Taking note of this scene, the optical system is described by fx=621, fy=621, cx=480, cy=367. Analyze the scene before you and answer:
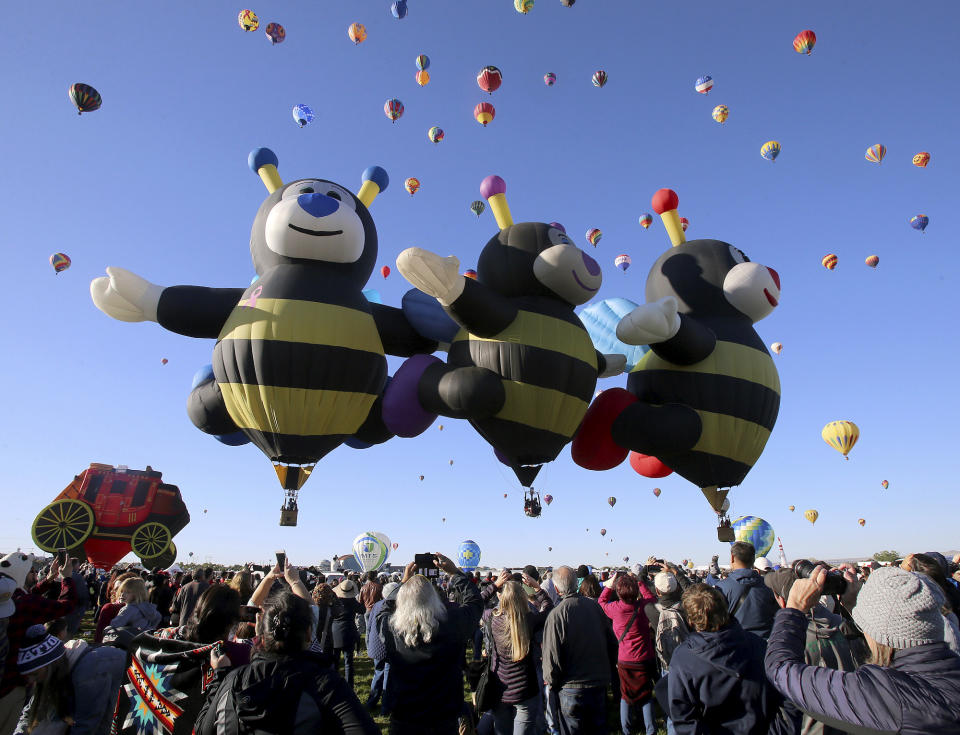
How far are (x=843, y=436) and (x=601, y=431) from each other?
12382 millimetres

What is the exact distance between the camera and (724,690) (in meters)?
2.38

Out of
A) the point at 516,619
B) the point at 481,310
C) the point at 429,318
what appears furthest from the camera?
the point at 429,318

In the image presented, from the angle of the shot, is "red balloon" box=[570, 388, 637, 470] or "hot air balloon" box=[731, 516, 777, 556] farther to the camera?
"hot air balloon" box=[731, 516, 777, 556]

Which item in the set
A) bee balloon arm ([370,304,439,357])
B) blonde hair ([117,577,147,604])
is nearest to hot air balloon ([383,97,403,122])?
bee balloon arm ([370,304,439,357])

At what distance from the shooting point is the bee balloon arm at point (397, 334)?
8.42 m

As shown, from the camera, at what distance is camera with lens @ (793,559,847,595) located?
2.85 m

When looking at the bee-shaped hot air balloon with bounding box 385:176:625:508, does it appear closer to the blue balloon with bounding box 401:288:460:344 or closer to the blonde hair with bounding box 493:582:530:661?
the blue balloon with bounding box 401:288:460:344

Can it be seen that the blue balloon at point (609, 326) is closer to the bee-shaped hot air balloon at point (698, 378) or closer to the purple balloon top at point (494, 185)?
the bee-shaped hot air balloon at point (698, 378)

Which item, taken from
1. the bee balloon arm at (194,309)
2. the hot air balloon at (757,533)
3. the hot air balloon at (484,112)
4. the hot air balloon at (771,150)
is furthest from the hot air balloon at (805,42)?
the bee balloon arm at (194,309)

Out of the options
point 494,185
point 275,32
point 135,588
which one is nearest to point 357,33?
point 275,32

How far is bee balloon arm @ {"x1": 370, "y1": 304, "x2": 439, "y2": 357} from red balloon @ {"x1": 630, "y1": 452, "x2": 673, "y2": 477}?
359 cm

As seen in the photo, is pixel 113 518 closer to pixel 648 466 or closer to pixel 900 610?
pixel 648 466

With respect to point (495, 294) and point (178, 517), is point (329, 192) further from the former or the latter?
point (178, 517)

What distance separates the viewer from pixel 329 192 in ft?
27.2
